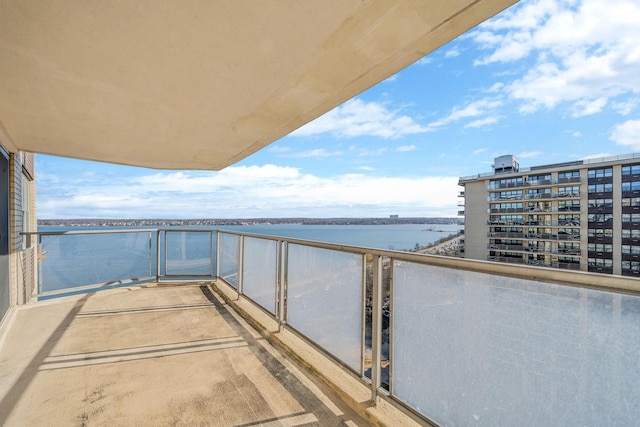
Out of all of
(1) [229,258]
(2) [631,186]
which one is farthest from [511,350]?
(2) [631,186]

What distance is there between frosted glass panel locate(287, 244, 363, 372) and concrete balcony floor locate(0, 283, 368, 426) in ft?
1.01

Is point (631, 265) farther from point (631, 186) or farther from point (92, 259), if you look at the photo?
point (92, 259)

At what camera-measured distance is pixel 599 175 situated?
163 feet

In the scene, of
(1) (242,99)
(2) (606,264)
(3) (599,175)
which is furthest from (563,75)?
(1) (242,99)

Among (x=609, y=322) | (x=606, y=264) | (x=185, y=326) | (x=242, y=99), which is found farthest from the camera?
(x=606, y=264)

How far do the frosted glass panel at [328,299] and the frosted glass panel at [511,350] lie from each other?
0.42 metres

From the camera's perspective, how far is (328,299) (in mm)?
2395

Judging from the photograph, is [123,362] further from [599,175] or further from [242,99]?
[599,175]

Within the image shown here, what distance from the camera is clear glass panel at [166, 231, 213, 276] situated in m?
5.60

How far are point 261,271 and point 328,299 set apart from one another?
1521 millimetres

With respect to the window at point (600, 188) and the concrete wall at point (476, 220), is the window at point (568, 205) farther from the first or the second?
the concrete wall at point (476, 220)

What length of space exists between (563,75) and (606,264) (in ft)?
152

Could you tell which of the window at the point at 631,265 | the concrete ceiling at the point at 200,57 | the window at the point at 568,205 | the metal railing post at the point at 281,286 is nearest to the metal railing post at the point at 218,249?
the concrete ceiling at the point at 200,57

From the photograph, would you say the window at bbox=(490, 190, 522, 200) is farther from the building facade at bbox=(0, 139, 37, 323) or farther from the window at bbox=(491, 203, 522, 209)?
the building facade at bbox=(0, 139, 37, 323)
